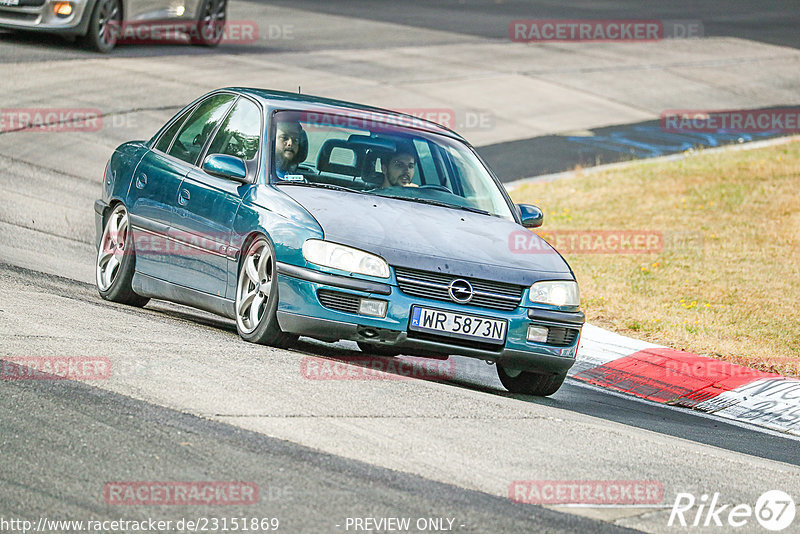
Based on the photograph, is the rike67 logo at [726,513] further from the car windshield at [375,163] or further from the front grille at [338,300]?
the car windshield at [375,163]

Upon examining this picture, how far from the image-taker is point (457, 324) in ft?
24.6

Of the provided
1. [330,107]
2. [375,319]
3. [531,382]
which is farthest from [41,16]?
[375,319]

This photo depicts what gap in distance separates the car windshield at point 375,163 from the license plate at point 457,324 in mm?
1205

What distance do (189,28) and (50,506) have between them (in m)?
19.5

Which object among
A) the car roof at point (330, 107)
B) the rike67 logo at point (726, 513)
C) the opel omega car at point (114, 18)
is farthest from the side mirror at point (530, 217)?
the opel omega car at point (114, 18)

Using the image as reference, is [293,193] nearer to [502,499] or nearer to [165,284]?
[165,284]

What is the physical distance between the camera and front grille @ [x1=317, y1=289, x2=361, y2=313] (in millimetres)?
7445

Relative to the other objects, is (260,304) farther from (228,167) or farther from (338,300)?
(228,167)

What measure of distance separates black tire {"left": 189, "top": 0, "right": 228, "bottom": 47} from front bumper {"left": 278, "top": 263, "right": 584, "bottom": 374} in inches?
646

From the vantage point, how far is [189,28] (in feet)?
77.0

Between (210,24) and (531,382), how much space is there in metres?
16.6

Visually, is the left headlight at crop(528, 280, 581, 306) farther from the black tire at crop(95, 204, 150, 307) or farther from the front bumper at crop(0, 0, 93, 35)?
the front bumper at crop(0, 0, 93, 35)

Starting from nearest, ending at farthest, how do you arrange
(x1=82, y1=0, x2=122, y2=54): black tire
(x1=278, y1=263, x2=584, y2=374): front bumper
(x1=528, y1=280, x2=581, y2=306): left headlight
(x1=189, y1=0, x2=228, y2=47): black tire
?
(x1=278, y1=263, x2=584, y2=374): front bumper → (x1=528, y1=280, x2=581, y2=306): left headlight → (x1=82, y1=0, x2=122, y2=54): black tire → (x1=189, y1=0, x2=228, y2=47): black tire

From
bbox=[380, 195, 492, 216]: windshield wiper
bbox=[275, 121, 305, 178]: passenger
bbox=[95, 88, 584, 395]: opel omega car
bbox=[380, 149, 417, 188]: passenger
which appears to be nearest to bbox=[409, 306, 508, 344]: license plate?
bbox=[95, 88, 584, 395]: opel omega car
